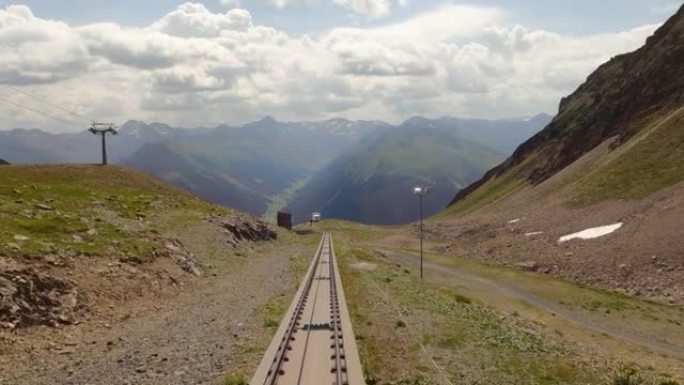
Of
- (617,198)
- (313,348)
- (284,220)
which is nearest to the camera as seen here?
(313,348)

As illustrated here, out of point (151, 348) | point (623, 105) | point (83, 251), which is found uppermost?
point (623, 105)

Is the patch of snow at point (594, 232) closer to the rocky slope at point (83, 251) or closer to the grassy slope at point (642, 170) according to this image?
the grassy slope at point (642, 170)

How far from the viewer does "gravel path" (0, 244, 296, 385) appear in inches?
873

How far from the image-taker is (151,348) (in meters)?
26.3

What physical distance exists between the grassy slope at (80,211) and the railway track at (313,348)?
1468cm

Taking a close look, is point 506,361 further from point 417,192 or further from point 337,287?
point 417,192

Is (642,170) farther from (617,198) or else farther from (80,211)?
(80,211)

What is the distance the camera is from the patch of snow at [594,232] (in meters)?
73.4

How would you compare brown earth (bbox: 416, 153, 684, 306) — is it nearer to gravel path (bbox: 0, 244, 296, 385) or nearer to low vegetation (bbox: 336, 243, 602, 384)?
low vegetation (bbox: 336, 243, 602, 384)

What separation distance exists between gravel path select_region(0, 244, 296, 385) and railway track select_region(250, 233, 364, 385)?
1.98 metres

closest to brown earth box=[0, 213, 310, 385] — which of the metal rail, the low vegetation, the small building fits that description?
the metal rail

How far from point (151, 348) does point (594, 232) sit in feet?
211

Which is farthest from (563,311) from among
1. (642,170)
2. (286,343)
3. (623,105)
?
(623,105)

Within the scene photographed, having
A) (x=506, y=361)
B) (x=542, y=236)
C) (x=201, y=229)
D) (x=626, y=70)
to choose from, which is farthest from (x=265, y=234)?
(x=626, y=70)
